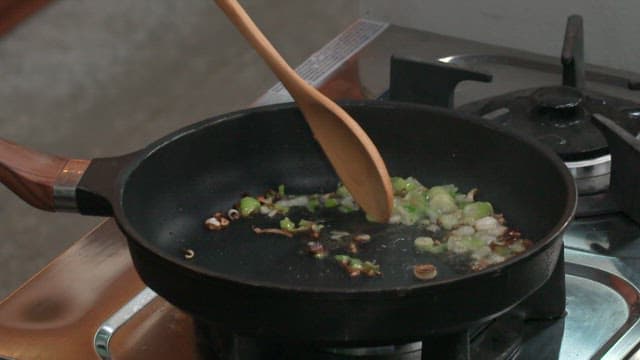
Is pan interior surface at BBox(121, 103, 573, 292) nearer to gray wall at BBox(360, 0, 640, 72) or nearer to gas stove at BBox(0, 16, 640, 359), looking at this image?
gas stove at BBox(0, 16, 640, 359)

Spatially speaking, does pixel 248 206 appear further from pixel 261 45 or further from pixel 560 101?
A: pixel 560 101

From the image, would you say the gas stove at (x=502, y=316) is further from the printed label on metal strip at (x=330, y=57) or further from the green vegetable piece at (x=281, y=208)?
the green vegetable piece at (x=281, y=208)

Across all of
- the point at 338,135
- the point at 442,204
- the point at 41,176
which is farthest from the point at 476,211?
the point at 41,176

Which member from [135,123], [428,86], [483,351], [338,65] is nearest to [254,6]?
[135,123]

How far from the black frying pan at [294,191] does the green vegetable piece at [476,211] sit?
0.05 ft

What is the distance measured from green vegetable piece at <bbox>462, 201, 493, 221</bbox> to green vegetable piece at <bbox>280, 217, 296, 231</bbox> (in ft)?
0.46

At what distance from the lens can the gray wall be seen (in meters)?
1.28

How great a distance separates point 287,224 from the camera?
0.87 metres

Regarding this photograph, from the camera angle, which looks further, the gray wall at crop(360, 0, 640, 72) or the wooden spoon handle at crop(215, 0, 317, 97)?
the gray wall at crop(360, 0, 640, 72)

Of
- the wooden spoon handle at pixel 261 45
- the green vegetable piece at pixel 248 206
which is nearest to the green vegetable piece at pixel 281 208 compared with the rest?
the green vegetable piece at pixel 248 206

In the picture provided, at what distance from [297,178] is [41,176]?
0.25m

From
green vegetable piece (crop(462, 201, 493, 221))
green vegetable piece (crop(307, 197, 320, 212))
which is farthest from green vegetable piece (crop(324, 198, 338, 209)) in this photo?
green vegetable piece (crop(462, 201, 493, 221))

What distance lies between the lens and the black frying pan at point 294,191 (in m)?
0.64

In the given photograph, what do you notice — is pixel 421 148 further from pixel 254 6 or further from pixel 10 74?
pixel 254 6
